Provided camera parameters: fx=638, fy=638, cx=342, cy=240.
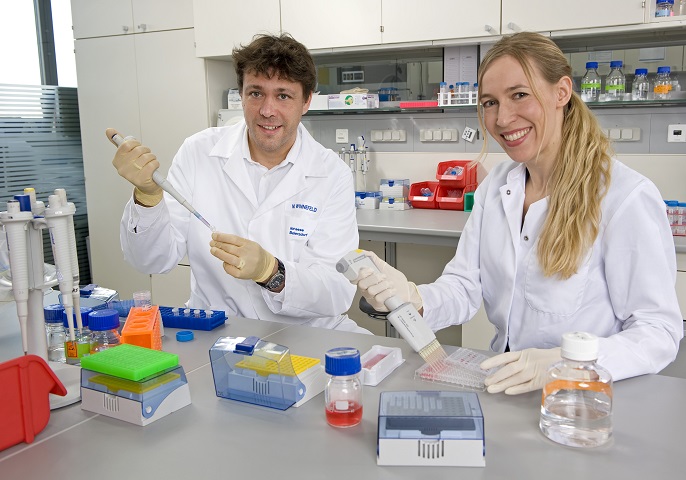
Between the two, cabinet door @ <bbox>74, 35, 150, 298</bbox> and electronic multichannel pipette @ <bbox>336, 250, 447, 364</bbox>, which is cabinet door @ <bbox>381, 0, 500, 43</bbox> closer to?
cabinet door @ <bbox>74, 35, 150, 298</bbox>

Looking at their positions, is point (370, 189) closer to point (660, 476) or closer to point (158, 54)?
point (158, 54)

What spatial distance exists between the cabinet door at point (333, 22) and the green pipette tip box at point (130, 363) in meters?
2.55

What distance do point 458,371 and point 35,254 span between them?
84 centimetres

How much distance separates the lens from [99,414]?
1153 millimetres

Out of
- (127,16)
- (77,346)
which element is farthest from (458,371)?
(127,16)

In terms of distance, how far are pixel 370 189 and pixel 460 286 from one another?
2205mm

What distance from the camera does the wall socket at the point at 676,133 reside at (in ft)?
10.1

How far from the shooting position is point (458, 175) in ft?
11.1

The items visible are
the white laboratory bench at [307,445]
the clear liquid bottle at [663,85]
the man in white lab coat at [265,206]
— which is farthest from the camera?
the clear liquid bottle at [663,85]

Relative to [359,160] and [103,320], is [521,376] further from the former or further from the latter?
[359,160]

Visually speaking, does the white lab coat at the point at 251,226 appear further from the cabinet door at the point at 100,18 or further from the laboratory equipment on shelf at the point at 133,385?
the cabinet door at the point at 100,18

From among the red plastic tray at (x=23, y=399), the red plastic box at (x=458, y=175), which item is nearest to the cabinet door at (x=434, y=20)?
the red plastic box at (x=458, y=175)

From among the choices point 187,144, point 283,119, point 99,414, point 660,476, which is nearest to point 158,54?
point 187,144

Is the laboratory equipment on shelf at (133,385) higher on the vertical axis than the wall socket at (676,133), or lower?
lower
